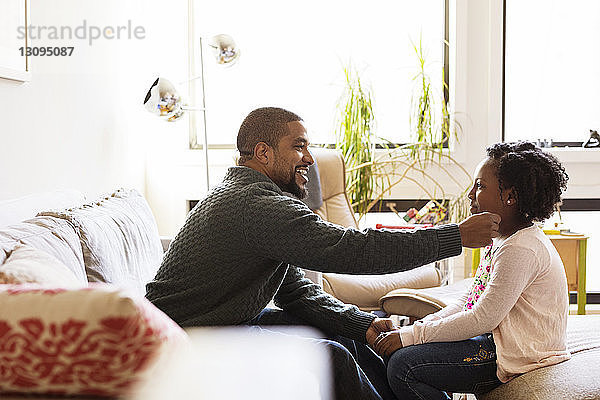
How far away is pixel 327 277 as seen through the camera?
10.2ft

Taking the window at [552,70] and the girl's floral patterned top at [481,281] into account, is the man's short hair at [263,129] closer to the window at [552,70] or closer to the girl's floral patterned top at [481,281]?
the girl's floral patterned top at [481,281]

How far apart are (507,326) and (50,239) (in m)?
1.13

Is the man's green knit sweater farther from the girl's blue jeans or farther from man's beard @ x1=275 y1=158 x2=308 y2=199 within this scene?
the girl's blue jeans

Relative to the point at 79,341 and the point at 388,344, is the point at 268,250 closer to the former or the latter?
the point at 388,344

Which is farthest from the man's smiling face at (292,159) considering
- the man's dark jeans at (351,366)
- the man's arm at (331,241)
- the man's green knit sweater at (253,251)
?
the man's dark jeans at (351,366)

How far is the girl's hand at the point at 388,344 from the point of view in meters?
1.93

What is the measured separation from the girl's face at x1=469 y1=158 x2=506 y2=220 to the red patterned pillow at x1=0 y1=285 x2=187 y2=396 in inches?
52.1

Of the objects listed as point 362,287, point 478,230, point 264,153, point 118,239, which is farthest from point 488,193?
point 362,287

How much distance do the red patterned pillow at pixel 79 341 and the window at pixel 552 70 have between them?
427cm

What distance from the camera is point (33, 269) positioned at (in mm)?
1254

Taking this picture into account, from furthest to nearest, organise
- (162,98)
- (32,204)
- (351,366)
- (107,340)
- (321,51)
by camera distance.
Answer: (321,51), (162,98), (32,204), (351,366), (107,340)

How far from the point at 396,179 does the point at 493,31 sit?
110cm

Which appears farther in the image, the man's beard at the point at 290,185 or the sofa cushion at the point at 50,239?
the man's beard at the point at 290,185

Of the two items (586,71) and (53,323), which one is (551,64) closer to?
(586,71)
